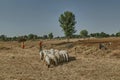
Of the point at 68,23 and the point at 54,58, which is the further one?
the point at 68,23

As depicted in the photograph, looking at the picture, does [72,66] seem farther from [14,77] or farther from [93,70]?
[14,77]

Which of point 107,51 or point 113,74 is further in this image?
point 107,51

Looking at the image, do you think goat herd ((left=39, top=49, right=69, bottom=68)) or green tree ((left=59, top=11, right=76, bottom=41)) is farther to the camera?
green tree ((left=59, top=11, right=76, bottom=41))

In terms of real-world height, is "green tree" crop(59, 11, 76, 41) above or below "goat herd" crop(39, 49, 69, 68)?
above

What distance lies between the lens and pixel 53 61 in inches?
Answer: 795

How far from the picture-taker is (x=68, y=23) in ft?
238

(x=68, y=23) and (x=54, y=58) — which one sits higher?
(x=68, y=23)

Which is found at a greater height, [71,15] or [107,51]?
[71,15]

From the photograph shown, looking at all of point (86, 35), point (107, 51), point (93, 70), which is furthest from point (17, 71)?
point (86, 35)

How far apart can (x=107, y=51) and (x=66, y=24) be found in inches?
1760

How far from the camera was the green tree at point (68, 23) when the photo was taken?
71938 mm

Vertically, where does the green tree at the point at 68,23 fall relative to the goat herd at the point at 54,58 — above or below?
above

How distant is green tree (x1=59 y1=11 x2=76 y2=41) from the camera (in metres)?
71.9

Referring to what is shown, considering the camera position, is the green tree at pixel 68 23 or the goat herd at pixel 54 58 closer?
the goat herd at pixel 54 58
